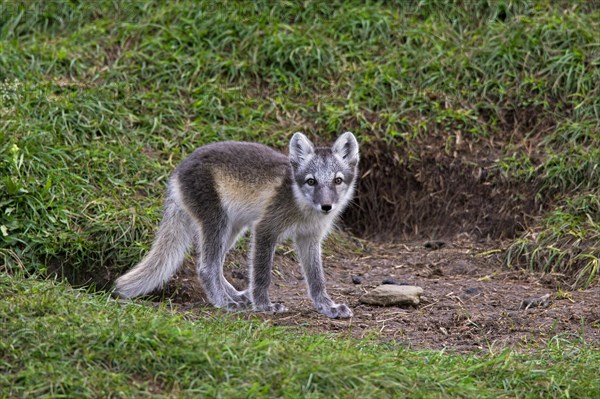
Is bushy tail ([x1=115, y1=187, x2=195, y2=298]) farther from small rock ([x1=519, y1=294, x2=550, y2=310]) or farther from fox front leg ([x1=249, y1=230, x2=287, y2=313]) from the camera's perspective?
small rock ([x1=519, y1=294, x2=550, y2=310])

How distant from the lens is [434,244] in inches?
324

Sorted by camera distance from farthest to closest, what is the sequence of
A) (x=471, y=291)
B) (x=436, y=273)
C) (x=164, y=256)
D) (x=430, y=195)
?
1. (x=430, y=195)
2. (x=436, y=273)
3. (x=471, y=291)
4. (x=164, y=256)

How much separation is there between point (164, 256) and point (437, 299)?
206 cm

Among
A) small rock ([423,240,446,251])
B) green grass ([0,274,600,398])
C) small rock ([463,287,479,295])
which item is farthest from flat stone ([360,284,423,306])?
small rock ([423,240,446,251])

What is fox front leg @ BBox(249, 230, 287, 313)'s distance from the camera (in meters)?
6.42

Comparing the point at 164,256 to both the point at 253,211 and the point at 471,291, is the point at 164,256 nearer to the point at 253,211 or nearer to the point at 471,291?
the point at 253,211

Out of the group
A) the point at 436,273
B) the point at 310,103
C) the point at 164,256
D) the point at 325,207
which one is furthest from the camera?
the point at 310,103

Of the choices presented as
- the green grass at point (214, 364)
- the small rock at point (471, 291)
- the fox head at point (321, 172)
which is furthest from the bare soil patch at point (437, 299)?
the fox head at point (321, 172)

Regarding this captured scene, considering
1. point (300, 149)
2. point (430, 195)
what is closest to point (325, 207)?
point (300, 149)

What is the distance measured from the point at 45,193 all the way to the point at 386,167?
10.6ft

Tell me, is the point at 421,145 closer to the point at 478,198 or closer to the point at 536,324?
the point at 478,198

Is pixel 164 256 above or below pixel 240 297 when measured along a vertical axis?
above

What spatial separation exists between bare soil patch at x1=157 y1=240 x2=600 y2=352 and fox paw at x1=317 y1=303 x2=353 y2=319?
8cm

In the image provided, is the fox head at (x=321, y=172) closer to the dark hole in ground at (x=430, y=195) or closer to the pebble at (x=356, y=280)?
the pebble at (x=356, y=280)
